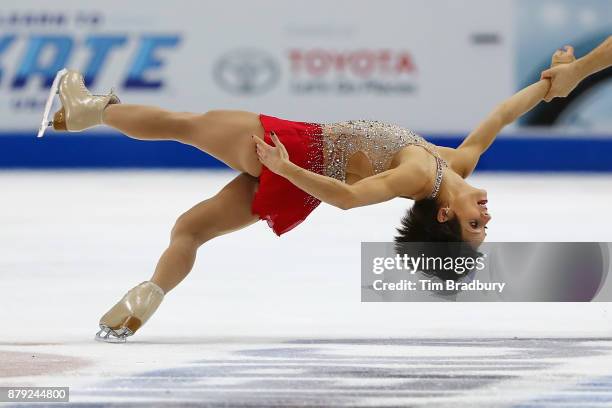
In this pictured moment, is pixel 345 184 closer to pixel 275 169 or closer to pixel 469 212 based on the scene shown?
pixel 275 169

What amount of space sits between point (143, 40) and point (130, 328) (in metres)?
6.72

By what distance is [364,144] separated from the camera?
3742 mm

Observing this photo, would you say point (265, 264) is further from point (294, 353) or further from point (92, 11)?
point (92, 11)

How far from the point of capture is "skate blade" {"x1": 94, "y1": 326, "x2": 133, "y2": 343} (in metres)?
3.57

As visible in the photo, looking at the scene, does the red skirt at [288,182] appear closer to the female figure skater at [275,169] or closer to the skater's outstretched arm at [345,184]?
the female figure skater at [275,169]

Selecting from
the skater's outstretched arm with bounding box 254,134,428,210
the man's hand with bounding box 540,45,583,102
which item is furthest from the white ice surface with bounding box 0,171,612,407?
the man's hand with bounding box 540,45,583,102

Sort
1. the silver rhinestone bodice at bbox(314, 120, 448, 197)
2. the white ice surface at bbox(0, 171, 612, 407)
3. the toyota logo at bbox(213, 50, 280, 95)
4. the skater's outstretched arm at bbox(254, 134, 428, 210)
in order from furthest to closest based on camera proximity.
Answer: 1. the toyota logo at bbox(213, 50, 280, 95)
2. the silver rhinestone bodice at bbox(314, 120, 448, 197)
3. the skater's outstretched arm at bbox(254, 134, 428, 210)
4. the white ice surface at bbox(0, 171, 612, 407)

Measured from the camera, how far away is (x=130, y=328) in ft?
11.8

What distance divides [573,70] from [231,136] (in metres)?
1.33

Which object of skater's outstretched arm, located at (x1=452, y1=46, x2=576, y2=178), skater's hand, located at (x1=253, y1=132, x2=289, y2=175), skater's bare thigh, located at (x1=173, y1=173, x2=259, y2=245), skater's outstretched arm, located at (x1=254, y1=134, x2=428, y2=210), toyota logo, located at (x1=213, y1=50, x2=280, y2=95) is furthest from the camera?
toyota logo, located at (x1=213, y1=50, x2=280, y2=95)

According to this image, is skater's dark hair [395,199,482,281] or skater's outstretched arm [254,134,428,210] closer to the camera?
skater's outstretched arm [254,134,428,210]

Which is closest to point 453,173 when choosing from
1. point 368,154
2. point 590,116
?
point 368,154

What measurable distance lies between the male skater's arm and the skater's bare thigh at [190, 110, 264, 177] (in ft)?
3.73

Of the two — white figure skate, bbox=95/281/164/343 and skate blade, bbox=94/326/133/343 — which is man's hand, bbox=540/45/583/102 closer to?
white figure skate, bbox=95/281/164/343
